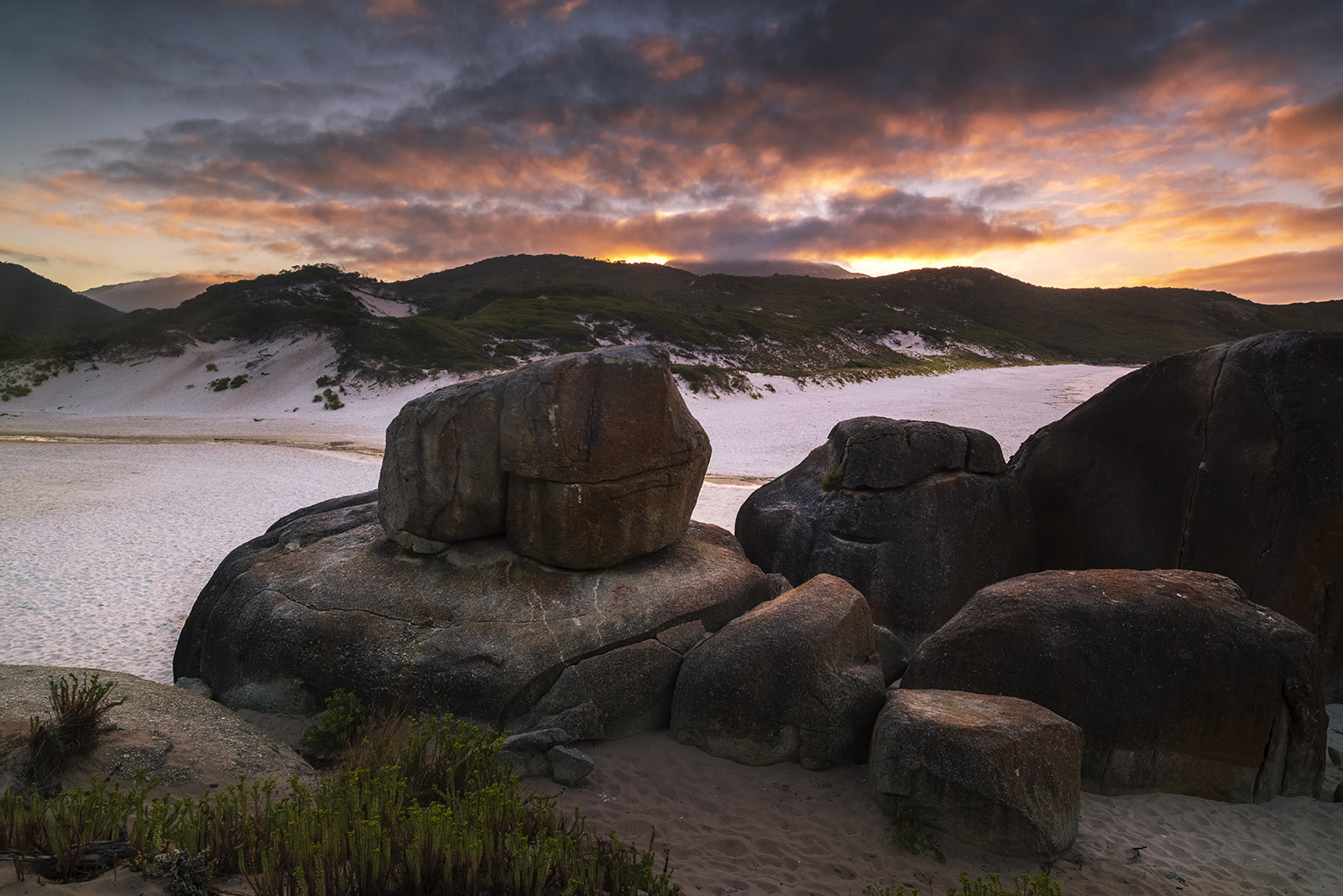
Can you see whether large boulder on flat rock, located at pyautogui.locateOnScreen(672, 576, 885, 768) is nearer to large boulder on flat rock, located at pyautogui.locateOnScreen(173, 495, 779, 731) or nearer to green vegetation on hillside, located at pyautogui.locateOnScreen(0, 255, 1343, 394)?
large boulder on flat rock, located at pyautogui.locateOnScreen(173, 495, 779, 731)

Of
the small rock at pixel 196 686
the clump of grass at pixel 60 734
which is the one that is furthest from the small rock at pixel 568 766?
the small rock at pixel 196 686

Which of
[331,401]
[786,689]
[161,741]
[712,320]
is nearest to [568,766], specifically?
[786,689]

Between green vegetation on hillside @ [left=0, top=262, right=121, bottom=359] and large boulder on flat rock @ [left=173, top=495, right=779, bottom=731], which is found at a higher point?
green vegetation on hillside @ [left=0, top=262, right=121, bottom=359]

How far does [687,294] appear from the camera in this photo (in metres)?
110

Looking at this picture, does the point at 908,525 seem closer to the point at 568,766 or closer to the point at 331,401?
the point at 568,766

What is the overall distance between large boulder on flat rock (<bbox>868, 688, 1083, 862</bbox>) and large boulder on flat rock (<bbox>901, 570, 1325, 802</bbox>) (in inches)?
31.5

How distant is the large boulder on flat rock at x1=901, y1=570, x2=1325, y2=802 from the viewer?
6414mm

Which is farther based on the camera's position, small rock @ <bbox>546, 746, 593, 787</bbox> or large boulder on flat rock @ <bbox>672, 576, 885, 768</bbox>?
large boulder on flat rock @ <bbox>672, 576, 885, 768</bbox>

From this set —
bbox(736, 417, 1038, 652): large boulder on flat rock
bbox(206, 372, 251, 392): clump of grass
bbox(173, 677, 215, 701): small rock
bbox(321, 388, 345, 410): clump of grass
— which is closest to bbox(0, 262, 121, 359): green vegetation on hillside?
bbox(206, 372, 251, 392): clump of grass

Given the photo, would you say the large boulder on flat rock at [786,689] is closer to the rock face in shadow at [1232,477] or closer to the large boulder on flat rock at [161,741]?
the large boulder on flat rock at [161,741]

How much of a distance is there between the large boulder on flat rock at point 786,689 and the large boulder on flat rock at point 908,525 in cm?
244

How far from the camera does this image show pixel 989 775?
5.39 meters

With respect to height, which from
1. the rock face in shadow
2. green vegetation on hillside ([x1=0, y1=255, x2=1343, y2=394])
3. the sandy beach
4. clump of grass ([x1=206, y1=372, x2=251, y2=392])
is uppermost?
green vegetation on hillside ([x1=0, y1=255, x2=1343, y2=394])

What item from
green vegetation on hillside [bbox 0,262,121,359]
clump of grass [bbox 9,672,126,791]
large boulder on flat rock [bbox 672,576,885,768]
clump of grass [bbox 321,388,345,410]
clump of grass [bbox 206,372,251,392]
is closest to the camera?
clump of grass [bbox 9,672,126,791]
